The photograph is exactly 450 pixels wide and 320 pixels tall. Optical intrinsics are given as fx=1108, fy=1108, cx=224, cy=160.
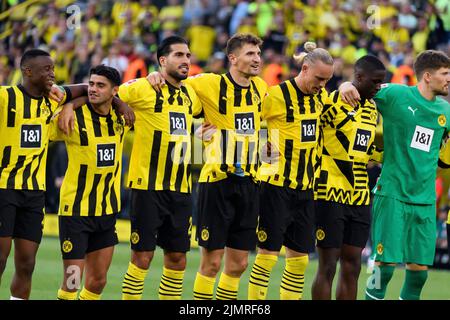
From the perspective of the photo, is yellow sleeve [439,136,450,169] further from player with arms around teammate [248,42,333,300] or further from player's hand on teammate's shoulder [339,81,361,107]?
player with arms around teammate [248,42,333,300]

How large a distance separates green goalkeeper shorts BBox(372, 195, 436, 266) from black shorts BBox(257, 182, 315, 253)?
0.63 metres

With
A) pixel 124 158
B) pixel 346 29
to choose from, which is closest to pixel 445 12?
pixel 346 29

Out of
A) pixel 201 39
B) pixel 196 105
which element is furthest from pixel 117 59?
pixel 196 105

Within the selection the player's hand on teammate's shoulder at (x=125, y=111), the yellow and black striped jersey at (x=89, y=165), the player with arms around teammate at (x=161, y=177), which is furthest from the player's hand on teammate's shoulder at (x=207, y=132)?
the yellow and black striped jersey at (x=89, y=165)

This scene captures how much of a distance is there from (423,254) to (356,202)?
0.82 m

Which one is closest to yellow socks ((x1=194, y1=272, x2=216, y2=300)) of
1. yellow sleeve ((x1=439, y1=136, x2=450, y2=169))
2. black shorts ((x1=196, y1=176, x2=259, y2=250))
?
black shorts ((x1=196, y1=176, x2=259, y2=250))

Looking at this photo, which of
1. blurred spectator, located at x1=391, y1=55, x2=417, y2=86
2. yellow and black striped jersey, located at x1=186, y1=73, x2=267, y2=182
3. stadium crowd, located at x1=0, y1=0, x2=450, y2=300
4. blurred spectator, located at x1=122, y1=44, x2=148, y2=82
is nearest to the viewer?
yellow and black striped jersey, located at x1=186, y1=73, x2=267, y2=182

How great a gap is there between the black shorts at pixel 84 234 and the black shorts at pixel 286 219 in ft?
4.72

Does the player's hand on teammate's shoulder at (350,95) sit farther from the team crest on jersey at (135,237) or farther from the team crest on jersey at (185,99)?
the team crest on jersey at (135,237)

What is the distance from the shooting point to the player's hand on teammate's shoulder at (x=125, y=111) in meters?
9.80

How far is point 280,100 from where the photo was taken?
1040 centimetres

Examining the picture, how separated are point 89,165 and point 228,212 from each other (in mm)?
1342

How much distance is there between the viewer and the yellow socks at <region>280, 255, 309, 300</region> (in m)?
10.4
